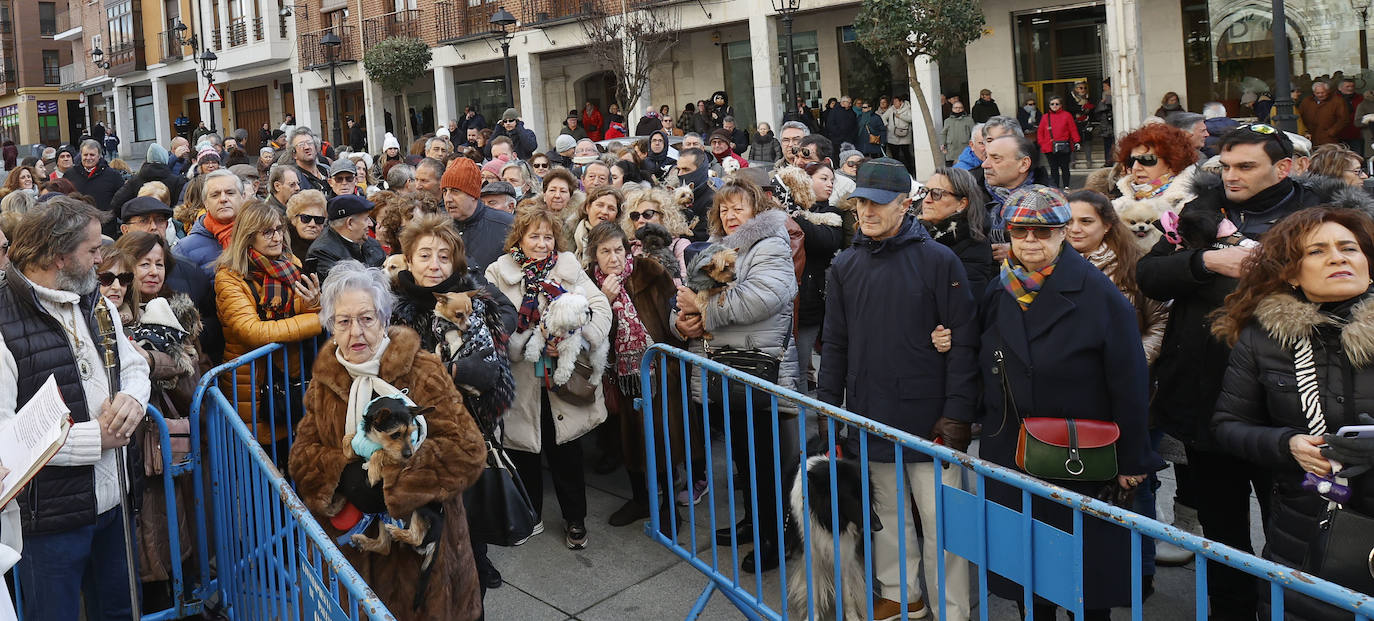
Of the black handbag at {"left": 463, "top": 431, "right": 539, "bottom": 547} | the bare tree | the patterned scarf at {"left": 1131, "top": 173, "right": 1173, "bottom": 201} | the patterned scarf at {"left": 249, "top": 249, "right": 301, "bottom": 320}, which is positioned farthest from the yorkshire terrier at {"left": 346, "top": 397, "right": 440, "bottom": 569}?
the bare tree

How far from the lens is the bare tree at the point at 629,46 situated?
2461 centimetres

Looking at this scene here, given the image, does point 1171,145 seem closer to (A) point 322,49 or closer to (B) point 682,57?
(B) point 682,57

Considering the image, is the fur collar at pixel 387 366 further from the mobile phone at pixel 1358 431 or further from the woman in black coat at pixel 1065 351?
the mobile phone at pixel 1358 431

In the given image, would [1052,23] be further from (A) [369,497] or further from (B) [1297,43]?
(A) [369,497]

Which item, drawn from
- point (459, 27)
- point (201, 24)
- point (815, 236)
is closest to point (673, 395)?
point (815, 236)

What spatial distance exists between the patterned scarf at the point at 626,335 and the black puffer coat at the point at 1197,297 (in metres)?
2.39

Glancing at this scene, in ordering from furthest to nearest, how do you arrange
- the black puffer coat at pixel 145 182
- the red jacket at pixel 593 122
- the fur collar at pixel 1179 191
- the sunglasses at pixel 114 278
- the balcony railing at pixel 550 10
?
the balcony railing at pixel 550 10 → the red jacket at pixel 593 122 → the black puffer coat at pixel 145 182 → the fur collar at pixel 1179 191 → the sunglasses at pixel 114 278

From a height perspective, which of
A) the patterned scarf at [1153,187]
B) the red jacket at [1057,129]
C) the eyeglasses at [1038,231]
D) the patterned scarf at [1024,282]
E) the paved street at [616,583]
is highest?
the red jacket at [1057,129]

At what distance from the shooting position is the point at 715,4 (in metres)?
25.8

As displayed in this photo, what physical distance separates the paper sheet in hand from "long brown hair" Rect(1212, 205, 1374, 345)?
3521mm

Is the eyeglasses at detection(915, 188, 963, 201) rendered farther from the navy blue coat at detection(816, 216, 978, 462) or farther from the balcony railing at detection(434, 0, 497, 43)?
the balcony railing at detection(434, 0, 497, 43)

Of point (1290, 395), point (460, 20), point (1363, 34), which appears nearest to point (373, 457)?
point (1290, 395)

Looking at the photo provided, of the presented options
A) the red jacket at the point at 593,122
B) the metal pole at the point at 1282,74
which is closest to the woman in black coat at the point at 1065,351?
the metal pole at the point at 1282,74

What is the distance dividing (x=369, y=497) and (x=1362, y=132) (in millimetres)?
17932
